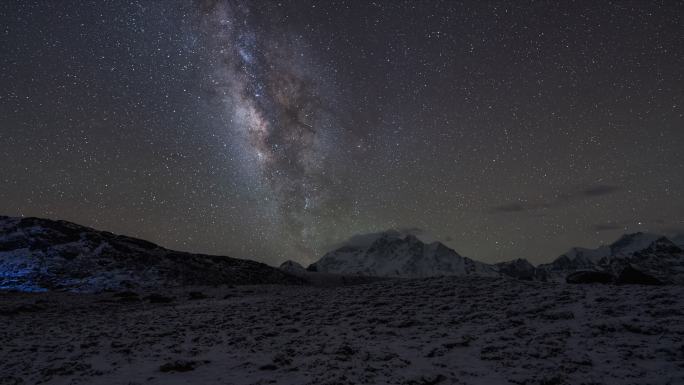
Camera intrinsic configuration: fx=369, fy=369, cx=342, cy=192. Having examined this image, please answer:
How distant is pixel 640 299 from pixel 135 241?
214 ft

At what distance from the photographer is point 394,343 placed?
10672 mm

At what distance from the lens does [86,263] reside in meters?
43.5

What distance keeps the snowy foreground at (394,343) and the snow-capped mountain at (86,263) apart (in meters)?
24.4

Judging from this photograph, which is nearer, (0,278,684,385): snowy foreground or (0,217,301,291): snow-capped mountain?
(0,278,684,385): snowy foreground

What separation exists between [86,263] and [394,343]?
45.7 m

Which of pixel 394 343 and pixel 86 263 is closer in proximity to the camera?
pixel 394 343

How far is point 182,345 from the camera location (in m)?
11.9

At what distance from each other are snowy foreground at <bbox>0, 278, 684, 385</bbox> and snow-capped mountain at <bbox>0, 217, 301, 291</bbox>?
24393mm

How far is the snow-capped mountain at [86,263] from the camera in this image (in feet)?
125

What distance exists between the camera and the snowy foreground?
8.00 m

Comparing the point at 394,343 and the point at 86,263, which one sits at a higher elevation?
the point at 86,263

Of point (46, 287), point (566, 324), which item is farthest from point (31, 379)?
point (46, 287)

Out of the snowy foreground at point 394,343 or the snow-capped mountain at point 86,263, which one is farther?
the snow-capped mountain at point 86,263

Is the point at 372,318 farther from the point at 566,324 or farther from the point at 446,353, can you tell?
the point at 566,324
